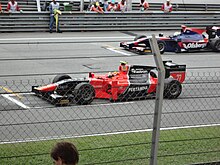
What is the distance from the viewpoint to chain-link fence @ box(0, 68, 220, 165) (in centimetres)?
865

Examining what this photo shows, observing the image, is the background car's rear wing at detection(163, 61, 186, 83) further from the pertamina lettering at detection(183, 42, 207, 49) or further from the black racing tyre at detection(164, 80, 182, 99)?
the pertamina lettering at detection(183, 42, 207, 49)

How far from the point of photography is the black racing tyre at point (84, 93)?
12580 mm

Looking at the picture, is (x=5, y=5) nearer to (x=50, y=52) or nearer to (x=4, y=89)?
(x=50, y=52)

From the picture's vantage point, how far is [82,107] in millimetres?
13328

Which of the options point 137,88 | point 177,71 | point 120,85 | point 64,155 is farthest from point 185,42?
point 64,155

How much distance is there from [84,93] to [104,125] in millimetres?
1337

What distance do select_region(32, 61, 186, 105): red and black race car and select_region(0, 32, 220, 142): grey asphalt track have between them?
24 cm

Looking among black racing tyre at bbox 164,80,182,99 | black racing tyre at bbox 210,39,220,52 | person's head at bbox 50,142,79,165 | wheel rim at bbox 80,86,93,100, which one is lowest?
black racing tyre at bbox 210,39,220,52

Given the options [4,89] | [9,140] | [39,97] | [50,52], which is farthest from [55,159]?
[50,52]

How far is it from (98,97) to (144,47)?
27.2 feet

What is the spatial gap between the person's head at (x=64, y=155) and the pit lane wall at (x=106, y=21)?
2209 cm

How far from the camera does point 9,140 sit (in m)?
10.3

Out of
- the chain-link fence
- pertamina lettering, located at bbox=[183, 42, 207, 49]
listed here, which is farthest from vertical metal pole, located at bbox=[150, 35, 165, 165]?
pertamina lettering, located at bbox=[183, 42, 207, 49]

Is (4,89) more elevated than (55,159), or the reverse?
(55,159)
